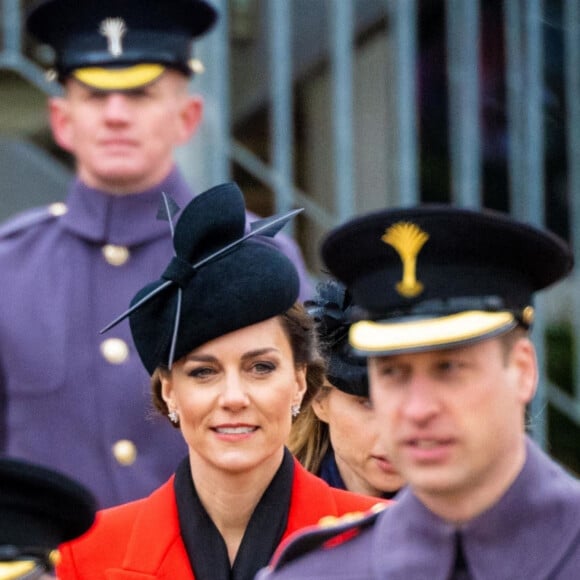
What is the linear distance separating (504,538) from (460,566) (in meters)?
0.09

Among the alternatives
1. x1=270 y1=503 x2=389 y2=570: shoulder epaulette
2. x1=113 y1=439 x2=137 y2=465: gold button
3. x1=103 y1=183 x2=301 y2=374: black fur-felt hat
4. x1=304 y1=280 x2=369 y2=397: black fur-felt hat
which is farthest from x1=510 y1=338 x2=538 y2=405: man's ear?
x1=113 y1=439 x2=137 y2=465: gold button

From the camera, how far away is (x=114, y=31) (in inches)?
221

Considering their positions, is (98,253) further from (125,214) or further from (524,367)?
(524,367)

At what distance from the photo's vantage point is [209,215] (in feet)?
13.4

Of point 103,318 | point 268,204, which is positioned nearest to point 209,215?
point 103,318

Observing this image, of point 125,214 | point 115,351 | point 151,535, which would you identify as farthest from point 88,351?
point 151,535

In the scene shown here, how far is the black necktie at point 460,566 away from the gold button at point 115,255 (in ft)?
8.43

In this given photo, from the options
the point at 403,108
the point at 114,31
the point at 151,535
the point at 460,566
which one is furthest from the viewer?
the point at 403,108

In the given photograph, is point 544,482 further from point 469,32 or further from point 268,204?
point 469,32

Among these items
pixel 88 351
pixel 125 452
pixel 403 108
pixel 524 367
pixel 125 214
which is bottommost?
pixel 403 108

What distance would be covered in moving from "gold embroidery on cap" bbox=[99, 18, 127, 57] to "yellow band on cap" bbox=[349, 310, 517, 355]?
2.58 metres

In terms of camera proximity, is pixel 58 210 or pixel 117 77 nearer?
pixel 117 77

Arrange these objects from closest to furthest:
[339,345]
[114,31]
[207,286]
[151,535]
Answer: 1. [207,286]
2. [151,535]
3. [339,345]
4. [114,31]

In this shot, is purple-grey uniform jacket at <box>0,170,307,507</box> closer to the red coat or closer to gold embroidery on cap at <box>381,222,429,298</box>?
the red coat
